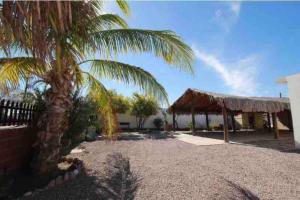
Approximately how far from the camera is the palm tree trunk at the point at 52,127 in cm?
636

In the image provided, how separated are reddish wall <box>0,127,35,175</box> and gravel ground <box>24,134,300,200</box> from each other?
1.45m

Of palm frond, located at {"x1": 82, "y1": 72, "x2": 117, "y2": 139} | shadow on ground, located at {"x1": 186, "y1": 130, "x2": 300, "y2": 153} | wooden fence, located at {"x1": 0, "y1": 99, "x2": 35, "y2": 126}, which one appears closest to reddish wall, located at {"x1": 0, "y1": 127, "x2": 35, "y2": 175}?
wooden fence, located at {"x1": 0, "y1": 99, "x2": 35, "y2": 126}

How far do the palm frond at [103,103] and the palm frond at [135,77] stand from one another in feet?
2.01

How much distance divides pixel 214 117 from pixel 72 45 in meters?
33.0

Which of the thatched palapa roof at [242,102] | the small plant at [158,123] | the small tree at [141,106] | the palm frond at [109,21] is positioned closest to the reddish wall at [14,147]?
the palm frond at [109,21]

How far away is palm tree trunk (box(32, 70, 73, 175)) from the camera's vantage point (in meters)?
6.36

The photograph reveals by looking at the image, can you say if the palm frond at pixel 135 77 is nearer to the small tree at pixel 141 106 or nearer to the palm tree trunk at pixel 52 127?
the palm tree trunk at pixel 52 127

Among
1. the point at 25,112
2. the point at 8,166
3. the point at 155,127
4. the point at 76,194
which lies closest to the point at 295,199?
the point at 76,194

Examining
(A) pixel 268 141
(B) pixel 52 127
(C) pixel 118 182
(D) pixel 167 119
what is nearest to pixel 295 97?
(A) pixel 268 141

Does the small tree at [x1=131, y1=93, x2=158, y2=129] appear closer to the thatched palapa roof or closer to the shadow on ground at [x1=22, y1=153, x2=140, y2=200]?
the thatched palapa roof

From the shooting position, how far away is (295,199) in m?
5.31

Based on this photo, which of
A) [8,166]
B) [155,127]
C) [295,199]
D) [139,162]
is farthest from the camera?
[155,127]

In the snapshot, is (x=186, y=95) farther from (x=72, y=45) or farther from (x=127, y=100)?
(x=72, y=45)

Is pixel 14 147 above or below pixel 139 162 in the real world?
above
